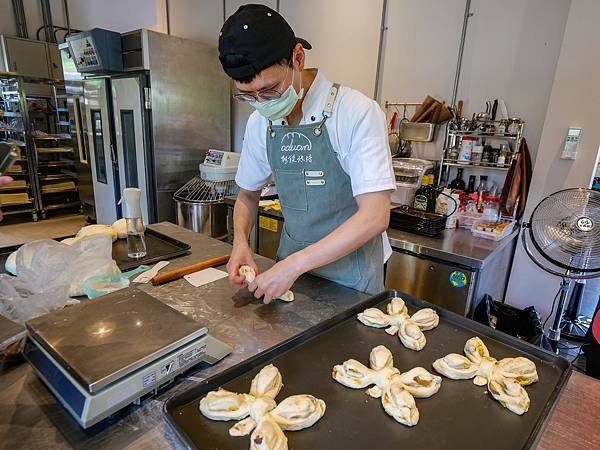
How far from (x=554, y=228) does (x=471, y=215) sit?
1.82ft

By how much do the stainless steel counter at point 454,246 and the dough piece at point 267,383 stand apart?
1.44 m

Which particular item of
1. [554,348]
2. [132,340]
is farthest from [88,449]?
[554,348]

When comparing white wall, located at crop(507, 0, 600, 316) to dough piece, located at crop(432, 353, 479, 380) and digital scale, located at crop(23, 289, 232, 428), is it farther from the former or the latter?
digital scale, located at crop(23, 289, 232, 428)

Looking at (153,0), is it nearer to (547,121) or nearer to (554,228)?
(547,121)

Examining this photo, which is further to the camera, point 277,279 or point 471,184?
point 471,184

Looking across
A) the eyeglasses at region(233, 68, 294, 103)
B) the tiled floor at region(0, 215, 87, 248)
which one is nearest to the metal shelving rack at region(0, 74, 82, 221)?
the tiled floor at region(0, 215, 87, 248)

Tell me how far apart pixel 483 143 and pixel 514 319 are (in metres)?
1.20

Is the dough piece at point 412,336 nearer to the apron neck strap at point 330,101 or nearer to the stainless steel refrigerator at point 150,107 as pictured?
the apron neck strap at point 330,101

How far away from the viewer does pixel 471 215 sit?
238 centimetres

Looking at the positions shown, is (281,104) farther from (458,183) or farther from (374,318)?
(458,183)

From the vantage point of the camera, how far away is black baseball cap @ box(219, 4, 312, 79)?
954 millimetres

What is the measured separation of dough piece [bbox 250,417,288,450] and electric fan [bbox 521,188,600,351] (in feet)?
5.79

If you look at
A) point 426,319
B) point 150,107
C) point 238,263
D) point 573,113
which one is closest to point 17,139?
point 150,107

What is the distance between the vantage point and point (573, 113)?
6.96 feet
